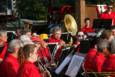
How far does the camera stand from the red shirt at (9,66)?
703cm

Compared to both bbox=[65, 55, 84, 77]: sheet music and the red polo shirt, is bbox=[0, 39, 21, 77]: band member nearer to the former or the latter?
bbox=[65, 55, 84, 77]: sheet music

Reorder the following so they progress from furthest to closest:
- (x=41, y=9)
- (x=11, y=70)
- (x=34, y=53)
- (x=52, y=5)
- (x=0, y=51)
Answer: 1. (x=41, y=9)
2. (x=52, y=5)
3. (x=0, y=51)
4. (x=11, y=70)
5. (x=34, y=53)

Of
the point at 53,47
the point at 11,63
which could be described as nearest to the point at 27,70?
the point at 11,63

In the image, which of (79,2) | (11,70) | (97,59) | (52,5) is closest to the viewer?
(11,70)

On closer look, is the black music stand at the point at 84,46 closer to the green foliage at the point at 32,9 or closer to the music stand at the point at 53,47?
the music stand at the point at 53,47

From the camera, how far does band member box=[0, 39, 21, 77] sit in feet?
23.2

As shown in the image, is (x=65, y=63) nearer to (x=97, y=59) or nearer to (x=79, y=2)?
(x=97, y=59)

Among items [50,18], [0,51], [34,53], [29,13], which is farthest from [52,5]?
[34,53]

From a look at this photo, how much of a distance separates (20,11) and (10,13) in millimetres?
3436

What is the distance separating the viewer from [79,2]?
19.4m

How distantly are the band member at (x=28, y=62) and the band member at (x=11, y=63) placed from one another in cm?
87

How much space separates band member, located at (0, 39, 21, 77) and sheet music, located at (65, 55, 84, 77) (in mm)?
843

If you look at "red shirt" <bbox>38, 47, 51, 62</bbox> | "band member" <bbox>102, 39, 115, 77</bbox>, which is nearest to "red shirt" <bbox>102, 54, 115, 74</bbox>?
"band member" <bbox>102, 39, 115, 77</bbox>

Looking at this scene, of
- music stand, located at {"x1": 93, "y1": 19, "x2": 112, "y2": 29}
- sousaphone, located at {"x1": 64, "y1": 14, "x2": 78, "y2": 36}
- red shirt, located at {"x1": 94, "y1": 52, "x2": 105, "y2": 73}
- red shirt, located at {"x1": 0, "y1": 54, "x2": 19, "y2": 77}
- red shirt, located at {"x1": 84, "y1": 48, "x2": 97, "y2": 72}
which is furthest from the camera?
sousaphone, located at {"x1": 64, "y1": 14, "x2": 78, "y2": 36}
